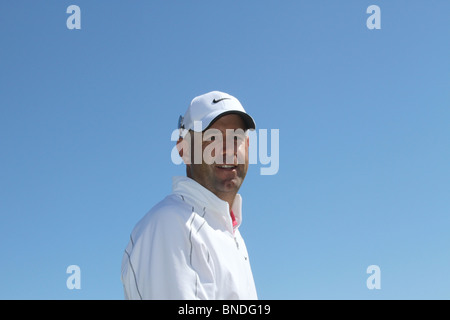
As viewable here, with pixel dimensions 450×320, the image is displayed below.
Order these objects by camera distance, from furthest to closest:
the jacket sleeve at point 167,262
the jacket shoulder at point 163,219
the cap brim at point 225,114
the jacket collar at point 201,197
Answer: the cap brim at point 225,114
the jacket collar at point 201,197
the jacket shoulder at point 163,219
the jacket sleeve at point 167,262

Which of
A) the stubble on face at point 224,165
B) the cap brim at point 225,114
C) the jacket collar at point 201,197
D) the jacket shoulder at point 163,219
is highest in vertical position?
the cap brim at point 225,114

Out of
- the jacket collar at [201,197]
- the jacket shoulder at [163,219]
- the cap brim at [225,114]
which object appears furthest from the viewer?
the cap brim at [225,114]

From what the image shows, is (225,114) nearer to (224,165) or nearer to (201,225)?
(224,165)

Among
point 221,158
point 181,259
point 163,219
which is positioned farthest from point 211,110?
point 181,259

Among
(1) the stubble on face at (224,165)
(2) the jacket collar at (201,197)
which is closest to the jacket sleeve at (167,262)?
(2) the jacket collar at (201,197)

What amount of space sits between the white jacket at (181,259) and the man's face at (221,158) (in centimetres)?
34

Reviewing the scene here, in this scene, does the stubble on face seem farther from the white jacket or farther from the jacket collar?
the white jacket

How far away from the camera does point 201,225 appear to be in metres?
3.81

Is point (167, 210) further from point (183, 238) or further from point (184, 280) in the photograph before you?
point (184, 280)

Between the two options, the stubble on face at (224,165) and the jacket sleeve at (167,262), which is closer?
the jacket sleeve at (167,262)

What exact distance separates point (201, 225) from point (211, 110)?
0.95 metres

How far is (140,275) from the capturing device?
3.49 metres

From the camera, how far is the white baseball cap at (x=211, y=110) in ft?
14.1

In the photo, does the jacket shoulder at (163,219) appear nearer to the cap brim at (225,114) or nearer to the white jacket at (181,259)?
the white jacket at (181,259)
